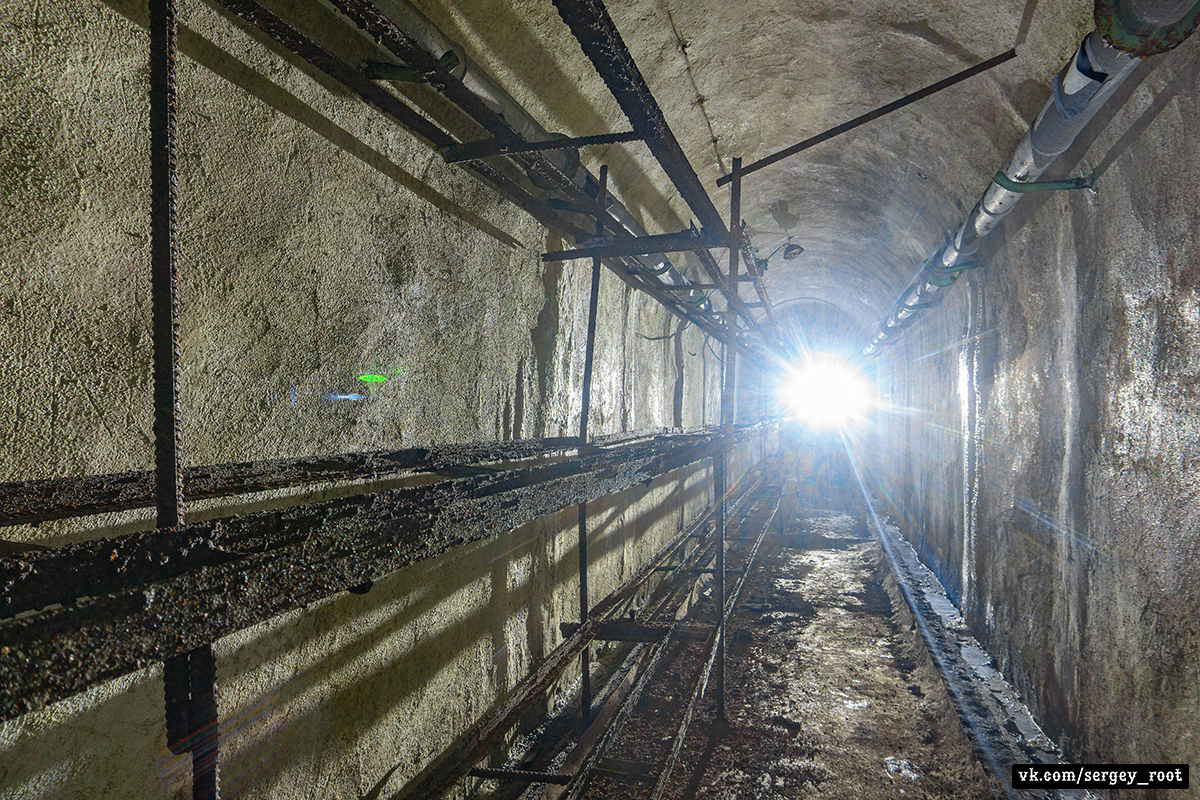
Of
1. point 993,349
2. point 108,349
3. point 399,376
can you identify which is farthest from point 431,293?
point 993,349

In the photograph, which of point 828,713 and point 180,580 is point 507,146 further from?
point 828,713

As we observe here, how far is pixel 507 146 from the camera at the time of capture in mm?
2705

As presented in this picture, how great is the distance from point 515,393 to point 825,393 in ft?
123

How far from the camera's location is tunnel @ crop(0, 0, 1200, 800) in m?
1.36

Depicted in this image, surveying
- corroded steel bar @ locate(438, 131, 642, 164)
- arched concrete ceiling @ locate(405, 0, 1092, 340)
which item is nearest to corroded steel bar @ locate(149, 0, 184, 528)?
corroded steel bar @ locate(438, 131, 642, 164)

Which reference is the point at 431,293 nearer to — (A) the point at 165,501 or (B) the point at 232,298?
(B) the point at 232,298

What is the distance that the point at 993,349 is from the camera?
211 inches

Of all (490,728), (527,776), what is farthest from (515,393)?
(527,776)

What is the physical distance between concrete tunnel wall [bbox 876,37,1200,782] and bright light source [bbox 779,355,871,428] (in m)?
13.8

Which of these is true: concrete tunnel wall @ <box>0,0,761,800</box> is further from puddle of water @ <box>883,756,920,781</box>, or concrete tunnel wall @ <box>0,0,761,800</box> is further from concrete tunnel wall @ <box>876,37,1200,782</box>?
concrete tunnel wall @ <box>876,37,1200,782</box>

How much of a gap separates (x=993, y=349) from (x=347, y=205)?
5.50 m

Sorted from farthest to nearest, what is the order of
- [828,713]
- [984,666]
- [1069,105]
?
[984,666] → [828,713] → [1069,105]

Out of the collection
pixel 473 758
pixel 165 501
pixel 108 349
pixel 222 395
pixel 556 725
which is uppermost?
pixel 108 349

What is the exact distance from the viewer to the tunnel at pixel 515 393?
53.4 inches
